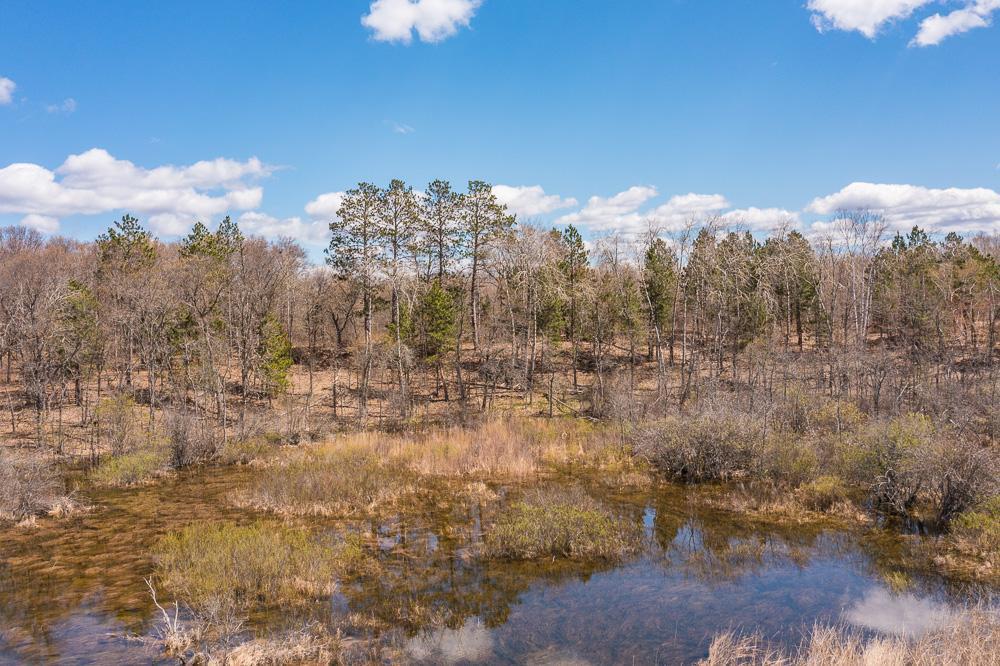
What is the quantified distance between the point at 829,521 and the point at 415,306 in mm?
24248

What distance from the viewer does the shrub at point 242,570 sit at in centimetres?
1066

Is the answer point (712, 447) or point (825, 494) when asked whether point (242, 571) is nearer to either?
point (712, 447)

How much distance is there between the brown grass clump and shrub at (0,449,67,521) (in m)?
17.7

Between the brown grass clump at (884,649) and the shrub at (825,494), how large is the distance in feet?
21.0

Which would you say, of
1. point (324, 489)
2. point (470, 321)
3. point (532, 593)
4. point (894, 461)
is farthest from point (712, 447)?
point (470, 321)

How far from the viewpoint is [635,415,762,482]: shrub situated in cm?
1908

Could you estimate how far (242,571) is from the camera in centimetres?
1125

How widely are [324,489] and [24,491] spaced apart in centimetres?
800

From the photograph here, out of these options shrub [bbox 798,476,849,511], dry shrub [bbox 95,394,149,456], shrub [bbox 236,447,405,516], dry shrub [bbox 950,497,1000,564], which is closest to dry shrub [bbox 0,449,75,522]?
shrub [bbox 236,447,405,516]

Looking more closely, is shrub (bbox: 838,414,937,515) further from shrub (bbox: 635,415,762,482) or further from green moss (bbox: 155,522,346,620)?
green moss (bbox: 155,522,346,620)

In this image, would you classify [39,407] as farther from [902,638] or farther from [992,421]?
[992,421]

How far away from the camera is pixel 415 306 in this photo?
34594 mm

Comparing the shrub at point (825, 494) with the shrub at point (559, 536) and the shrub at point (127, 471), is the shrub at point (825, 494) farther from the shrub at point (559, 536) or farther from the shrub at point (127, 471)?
the shrub at point (127, 471)

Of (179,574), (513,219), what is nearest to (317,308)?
(513,219)
